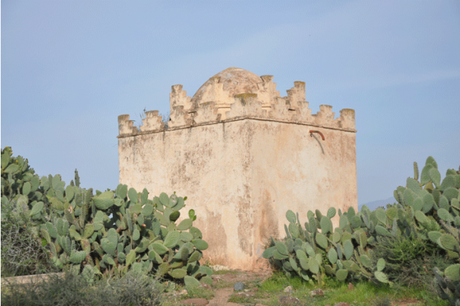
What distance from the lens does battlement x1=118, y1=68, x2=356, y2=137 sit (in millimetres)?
11352

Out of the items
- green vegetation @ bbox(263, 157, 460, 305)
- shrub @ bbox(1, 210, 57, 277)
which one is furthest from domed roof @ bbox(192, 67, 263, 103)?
shrub @ bbox(1, 210, 57, 277)

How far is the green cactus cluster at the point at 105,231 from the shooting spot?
26.2 feet

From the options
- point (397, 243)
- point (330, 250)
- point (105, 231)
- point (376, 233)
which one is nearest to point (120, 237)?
point (105, 231)

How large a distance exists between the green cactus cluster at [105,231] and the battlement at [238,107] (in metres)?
3.01

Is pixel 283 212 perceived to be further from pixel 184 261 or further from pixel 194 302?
pixel 194 302

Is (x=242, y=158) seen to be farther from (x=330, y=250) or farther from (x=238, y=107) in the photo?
(x=330, y=250)

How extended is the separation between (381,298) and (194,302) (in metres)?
3.09

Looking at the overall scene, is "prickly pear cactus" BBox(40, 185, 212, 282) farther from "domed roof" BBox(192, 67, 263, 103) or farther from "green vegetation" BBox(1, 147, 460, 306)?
"domed roof" BBox(192, 67, 263, 103)

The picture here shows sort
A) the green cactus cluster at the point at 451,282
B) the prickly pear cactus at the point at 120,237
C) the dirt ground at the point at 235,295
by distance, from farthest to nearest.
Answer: the prickly pear cactus at the point at 120,237
the dirt ground at the point at 235,295
the green cactus cluster at the point at 451,282

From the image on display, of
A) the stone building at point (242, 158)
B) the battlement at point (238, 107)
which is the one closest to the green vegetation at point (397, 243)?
the stone building at point (242, 158)

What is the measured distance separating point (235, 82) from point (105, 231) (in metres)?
5.99

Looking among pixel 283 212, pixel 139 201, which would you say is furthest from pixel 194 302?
pixel 283 212

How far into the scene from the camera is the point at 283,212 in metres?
11.4

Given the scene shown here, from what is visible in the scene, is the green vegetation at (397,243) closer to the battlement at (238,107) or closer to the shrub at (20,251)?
the battlement at (238,107)
